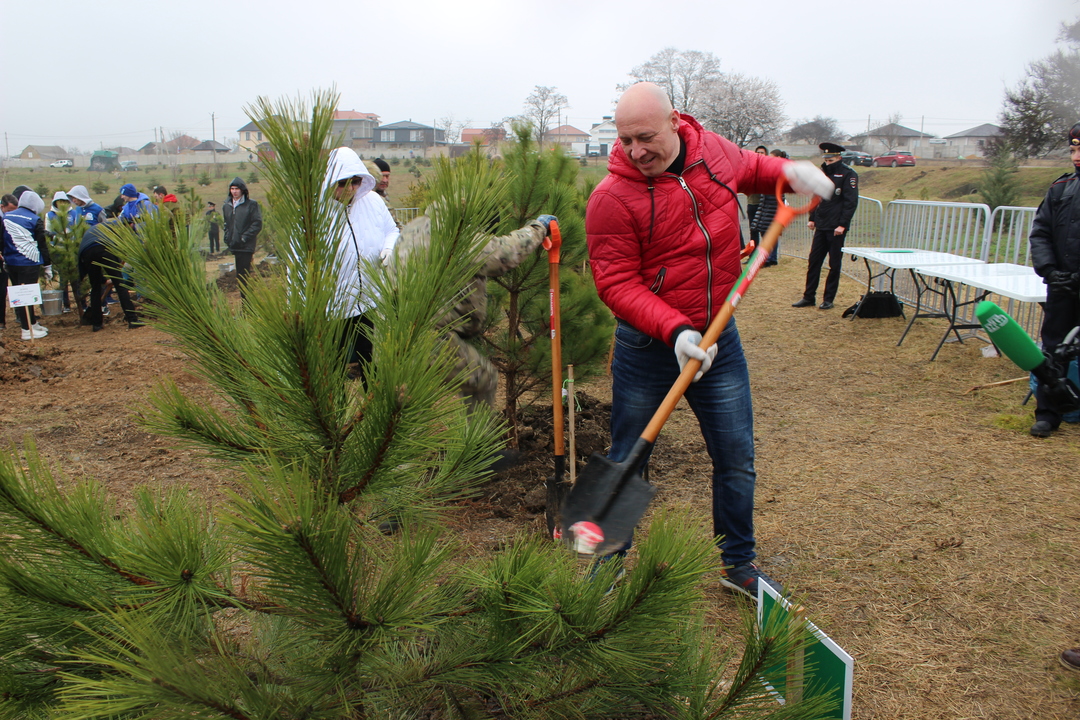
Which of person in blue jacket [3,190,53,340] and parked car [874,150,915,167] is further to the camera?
parked car [874,150,915,167]

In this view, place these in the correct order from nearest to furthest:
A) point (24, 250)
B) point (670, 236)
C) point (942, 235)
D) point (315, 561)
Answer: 1. point (315, 561)
2. point (670, 236)
3. point (942, 235)
4. point (24, 250)

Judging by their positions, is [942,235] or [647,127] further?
[942,235]

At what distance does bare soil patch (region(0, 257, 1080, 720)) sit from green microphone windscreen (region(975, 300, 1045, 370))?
67 centimetres

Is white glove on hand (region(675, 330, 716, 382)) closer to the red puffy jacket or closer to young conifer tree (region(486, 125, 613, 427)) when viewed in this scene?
the red puffy jacket

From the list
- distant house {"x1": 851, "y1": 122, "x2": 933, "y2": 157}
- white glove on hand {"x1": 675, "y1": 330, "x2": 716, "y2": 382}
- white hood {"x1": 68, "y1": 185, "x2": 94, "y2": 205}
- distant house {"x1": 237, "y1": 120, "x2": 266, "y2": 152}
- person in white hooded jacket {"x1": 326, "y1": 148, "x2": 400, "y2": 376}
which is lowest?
white glove on hand {"x1": 675, "y1": 330, "x2": 716, "y2": 382}

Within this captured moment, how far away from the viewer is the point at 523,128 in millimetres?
3719

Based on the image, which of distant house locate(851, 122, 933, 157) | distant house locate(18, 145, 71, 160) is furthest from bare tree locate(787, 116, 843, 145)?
distant house locate(18, 145, 71, 160)

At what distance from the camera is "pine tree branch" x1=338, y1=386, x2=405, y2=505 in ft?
3.28

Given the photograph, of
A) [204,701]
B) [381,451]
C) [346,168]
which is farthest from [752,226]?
[204,701]

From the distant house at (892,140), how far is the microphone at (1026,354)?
184ft

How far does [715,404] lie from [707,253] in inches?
21.1

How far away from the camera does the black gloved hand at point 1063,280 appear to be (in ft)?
13.5

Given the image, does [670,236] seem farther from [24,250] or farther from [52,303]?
[52,303]

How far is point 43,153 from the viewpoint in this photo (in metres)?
66.7
